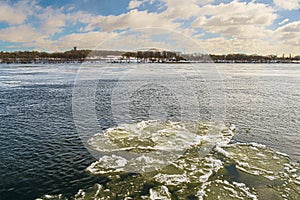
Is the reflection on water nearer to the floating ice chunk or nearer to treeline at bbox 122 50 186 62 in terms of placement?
the floating ice chunk

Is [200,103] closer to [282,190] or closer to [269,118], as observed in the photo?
[269,118]

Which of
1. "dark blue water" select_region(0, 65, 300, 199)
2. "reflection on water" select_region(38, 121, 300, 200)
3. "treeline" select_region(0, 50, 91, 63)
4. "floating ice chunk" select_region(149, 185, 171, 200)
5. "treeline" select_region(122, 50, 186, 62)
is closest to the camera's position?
"floating ice chunk" select_region(149, 185, 171, 200)

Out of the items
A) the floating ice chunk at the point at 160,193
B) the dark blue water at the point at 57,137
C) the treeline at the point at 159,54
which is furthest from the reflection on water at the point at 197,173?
the treeline at the point at 159,54

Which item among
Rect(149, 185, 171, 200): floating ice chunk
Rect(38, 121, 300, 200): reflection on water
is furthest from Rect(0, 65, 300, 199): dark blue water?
Rect(149, 185, 171, 200): floating ice chunk

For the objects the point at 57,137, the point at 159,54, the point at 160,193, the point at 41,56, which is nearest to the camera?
the point at 160,193

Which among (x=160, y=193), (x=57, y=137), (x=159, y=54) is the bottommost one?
(x=160, y=193)

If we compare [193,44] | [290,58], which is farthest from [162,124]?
[290,58]

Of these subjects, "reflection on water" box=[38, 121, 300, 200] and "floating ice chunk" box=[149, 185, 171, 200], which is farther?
"reflection on water" box=[38, 121, 300, 200]

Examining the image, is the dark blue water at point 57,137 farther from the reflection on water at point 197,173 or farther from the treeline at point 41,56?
the treeline at point 41,56

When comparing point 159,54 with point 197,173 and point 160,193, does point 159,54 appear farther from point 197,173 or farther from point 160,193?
point 160,193

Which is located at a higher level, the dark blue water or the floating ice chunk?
the dark blue water

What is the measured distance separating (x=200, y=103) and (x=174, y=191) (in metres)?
14.6

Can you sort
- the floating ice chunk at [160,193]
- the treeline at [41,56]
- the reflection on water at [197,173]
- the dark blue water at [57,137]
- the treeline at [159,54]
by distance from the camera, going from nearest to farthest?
the floating ice chunk at [160,193], the reflection on water at [197,173], the dark blue water at [57,137], the treeline at [159,54], the treeline at [41,56]

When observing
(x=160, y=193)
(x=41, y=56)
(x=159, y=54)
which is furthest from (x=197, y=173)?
(x=41, y=56)
